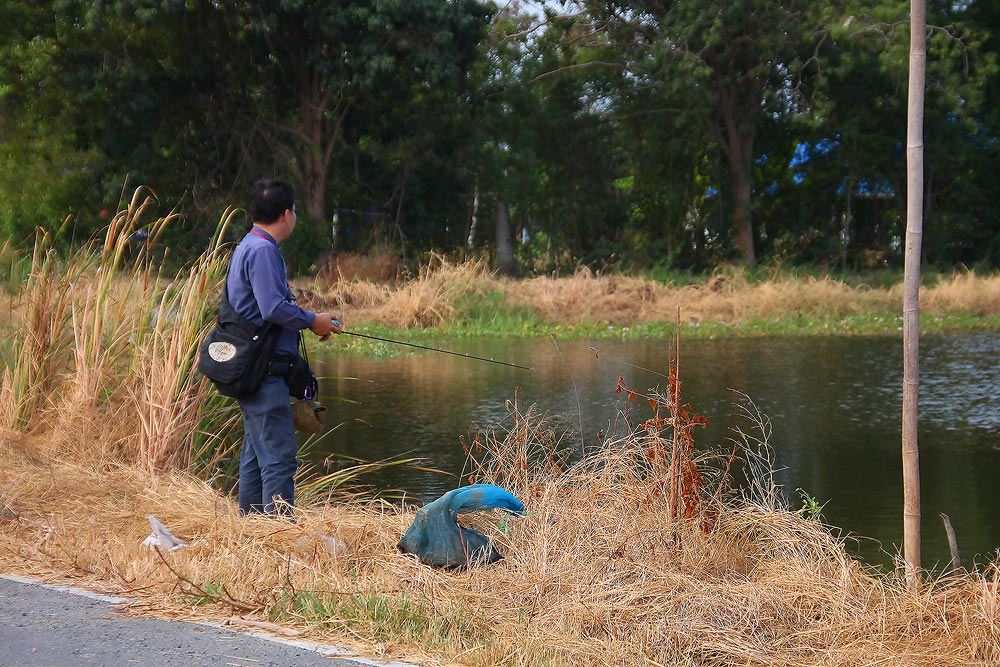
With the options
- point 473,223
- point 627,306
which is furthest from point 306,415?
point 473,223

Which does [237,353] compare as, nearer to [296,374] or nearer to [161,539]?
[296,374]

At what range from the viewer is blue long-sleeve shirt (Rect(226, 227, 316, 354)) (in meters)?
5.64

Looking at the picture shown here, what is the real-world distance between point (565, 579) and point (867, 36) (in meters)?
24.3

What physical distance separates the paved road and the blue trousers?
1204 mm

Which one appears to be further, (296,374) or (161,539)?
(296,374)

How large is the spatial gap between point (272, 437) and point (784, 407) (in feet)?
23.7

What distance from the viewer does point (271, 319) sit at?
566 centimetres

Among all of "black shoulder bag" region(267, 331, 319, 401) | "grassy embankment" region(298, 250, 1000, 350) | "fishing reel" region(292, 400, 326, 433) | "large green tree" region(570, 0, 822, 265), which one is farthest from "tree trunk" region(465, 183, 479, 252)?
"black shoulder bag" region(267, 331, 319, 401)

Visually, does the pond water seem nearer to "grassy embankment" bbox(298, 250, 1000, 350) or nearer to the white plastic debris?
"grassy embankment" bbox(298, 250, 1000, 350)

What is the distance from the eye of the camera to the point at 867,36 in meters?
26.6

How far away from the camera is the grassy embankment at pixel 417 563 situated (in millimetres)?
4418

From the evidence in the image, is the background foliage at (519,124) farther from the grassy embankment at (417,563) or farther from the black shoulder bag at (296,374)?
the black shoulder bag at (296,374)

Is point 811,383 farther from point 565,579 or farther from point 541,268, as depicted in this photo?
point 541,268

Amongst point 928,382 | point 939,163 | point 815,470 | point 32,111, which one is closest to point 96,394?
point 815,470
